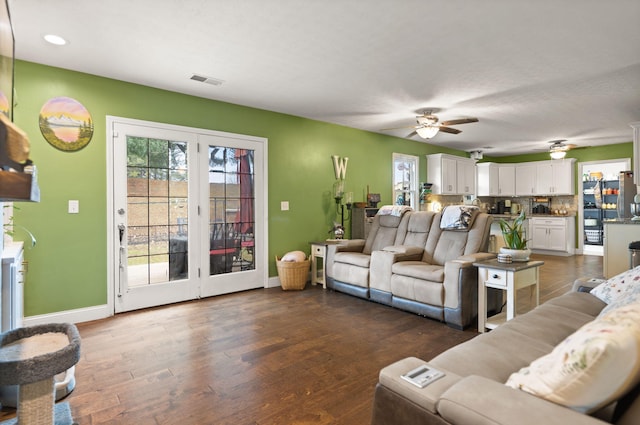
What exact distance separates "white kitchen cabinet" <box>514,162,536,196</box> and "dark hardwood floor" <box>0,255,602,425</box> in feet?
22.2

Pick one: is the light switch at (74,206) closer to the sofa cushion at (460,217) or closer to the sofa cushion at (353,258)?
the sofa cushion at (353,258)

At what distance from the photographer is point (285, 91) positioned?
414cm

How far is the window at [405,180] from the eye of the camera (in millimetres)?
6836

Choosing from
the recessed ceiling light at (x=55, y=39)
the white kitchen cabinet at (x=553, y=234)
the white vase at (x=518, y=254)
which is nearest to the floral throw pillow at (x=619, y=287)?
the white vase at (x=518, y=254)

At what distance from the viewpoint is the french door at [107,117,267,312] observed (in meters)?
3.78

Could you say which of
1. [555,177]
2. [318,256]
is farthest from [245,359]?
[555,177]

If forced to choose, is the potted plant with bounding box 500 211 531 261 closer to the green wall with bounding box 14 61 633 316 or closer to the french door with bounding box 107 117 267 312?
the green wall with bounding box 14 61 633 316

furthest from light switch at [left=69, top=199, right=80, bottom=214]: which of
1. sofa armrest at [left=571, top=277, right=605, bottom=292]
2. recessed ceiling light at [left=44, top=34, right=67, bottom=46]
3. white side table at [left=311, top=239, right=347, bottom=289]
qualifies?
sofa armrest at [left=571, top=277, right=605, bottom=292]

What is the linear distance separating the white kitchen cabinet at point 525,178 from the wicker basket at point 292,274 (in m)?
6.81

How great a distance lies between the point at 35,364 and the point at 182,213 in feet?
9.53

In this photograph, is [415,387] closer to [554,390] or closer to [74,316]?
[554,390]

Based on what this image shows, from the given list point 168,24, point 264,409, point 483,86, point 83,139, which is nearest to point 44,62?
point 83,139

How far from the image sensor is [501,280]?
3055mm

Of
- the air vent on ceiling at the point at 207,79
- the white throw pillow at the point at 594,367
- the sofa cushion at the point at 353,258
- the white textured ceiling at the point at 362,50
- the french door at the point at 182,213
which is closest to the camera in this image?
the white throw pillow at the point at 594,367
